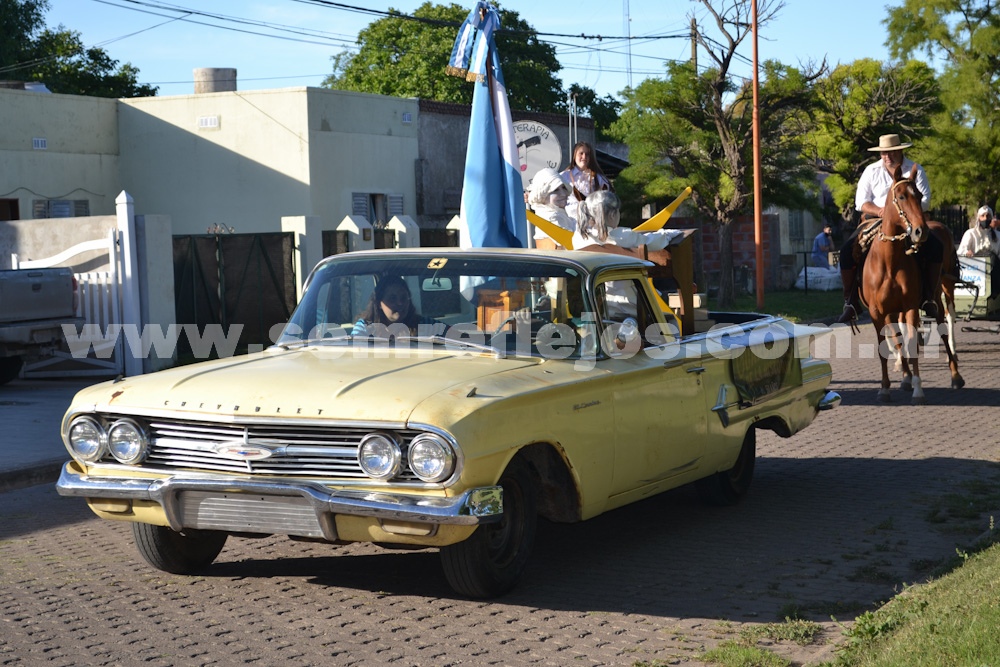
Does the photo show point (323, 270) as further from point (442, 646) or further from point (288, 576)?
point (442, 646)

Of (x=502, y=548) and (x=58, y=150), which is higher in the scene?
(x=58, y=150)

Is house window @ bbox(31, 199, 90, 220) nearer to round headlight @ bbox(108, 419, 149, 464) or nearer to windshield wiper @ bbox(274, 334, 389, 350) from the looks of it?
windshield wiper @ bbox(274, 334, 389, 350)

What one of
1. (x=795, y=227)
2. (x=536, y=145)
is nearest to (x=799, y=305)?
(x=536, y=145)

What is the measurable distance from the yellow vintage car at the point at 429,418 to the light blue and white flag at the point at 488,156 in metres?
4.38

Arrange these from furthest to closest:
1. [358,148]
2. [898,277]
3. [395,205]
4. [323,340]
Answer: [395,205], [358,148], [898,277], [323,340]

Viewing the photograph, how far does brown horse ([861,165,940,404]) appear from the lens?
44.1 ft

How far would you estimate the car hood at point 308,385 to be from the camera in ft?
18.7

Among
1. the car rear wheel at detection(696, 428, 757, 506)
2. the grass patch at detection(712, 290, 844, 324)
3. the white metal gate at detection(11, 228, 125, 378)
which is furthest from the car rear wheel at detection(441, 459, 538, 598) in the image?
the grass patch at detection(712, 290, 844, 324)

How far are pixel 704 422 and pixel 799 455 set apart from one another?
3216 mm

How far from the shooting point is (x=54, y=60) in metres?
53.6

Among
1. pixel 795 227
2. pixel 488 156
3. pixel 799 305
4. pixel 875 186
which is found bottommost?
pixel 799 305

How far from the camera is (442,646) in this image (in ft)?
18.0

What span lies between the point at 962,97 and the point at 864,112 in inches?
210

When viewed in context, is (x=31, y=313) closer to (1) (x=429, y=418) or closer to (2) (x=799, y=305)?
(1) (x=429, y=418)
